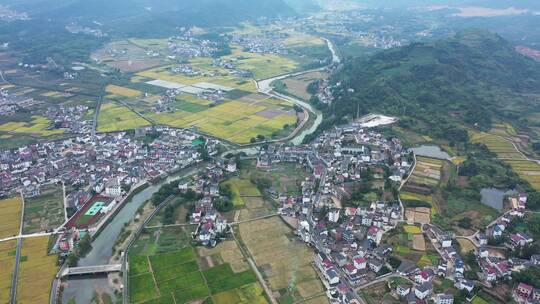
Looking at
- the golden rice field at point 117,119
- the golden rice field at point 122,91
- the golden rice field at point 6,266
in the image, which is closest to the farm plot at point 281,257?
the golden rice field at point 6,266

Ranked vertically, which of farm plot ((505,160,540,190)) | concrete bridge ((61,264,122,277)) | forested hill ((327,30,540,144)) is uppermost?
concrete bridge ((61,264,122,277))

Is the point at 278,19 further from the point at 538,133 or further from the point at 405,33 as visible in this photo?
the point at 538,133

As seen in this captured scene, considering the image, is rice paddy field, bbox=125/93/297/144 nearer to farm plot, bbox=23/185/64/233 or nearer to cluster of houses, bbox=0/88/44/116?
cluster of houses, bbox=0/88/44/116

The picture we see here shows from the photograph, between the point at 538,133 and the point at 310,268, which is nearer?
the point at 310,268

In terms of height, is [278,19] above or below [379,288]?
below

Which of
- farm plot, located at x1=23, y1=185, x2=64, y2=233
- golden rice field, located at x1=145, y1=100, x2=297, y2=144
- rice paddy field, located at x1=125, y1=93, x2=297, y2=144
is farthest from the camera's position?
rice paddy field, located at x1=125, y1=93, x2=297, y2=144

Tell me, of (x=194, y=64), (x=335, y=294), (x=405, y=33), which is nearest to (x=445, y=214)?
(x=335, y=294)

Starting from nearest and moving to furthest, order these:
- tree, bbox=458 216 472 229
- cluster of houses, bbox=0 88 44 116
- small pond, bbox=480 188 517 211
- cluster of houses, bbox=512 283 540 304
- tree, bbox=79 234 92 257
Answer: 1. cluster of houses, bbox=512 283 540 304
2. tree, bbox=79 234 92 257
3. tree, bbox=458 216 472 229
4. small pond, bbox=480 188 517 211
5. cluster of houses, bbox=0 88 44 116

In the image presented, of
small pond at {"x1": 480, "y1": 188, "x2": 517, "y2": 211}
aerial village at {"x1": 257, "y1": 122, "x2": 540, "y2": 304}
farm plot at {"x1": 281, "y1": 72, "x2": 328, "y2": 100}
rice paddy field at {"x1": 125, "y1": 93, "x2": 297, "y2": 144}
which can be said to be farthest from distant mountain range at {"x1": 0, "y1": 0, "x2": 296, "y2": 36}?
small pond at {"x1": 480, "y1": 188, "x2": 517, "y2": 211}
